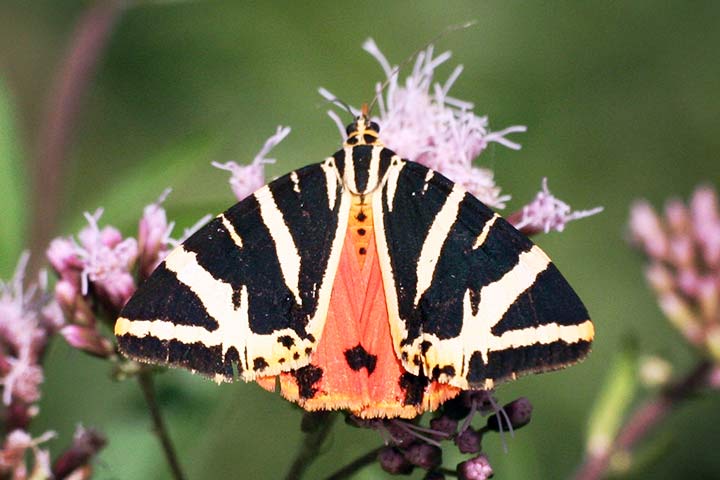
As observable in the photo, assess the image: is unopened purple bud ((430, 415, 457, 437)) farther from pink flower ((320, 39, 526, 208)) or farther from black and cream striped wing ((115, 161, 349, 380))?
pink flower ((320, 39, 526, 208))

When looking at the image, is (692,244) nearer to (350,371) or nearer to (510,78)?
(350,371)

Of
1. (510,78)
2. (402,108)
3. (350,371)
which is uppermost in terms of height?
(510,78)

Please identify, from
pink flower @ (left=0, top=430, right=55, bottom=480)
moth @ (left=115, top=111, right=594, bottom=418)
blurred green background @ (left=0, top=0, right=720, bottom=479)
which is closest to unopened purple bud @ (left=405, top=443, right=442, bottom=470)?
moth @ (left=115, top=111, right=594, bottom=418)

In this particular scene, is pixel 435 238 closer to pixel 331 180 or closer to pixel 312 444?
pixel 331 180

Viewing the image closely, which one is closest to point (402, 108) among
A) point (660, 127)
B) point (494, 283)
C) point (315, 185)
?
point (315, 185)

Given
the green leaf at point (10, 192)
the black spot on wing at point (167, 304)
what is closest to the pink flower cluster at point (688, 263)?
the black spot on wing at point (167, 304)

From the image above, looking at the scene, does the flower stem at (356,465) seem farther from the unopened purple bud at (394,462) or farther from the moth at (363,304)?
the moth at (363,304)
